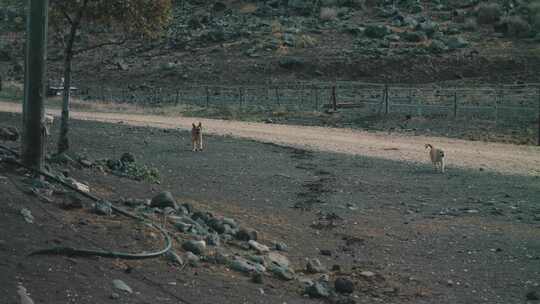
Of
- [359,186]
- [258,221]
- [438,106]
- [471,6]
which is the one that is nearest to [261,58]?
[471,6]

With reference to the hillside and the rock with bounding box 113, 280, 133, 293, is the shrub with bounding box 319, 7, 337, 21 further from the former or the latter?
the rock with bounding box 113, 280, 133, 293

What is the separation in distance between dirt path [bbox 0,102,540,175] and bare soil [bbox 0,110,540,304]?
0.14 metres

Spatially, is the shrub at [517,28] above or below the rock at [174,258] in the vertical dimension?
above

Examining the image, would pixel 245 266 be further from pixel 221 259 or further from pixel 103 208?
pixel 103 208

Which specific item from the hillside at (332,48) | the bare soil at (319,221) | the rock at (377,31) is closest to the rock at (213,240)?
the bare soil at (319,221)

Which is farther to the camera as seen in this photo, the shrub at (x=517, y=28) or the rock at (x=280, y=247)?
the shrub at (x=517, y=28)

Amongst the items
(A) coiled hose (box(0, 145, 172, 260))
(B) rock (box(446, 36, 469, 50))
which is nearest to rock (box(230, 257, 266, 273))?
(A) coiled hose (box(0, 145, 172, 260))

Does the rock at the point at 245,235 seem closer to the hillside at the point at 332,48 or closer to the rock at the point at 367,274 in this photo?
the rock at the point at 367,274

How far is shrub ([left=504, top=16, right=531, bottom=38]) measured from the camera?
5884cm

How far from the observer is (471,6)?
6875 centimetres

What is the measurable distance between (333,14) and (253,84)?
18.2m

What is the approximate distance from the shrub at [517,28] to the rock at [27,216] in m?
54.3

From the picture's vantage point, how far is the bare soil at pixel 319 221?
7.80m

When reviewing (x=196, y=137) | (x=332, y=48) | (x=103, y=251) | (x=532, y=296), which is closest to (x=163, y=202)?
(x=103, y=251)
